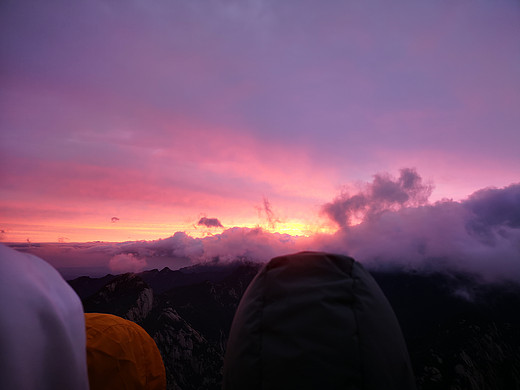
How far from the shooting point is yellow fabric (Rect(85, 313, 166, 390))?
487 cm

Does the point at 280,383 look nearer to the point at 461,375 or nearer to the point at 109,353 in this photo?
the point at 109,353

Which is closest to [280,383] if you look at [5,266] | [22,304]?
[22,304]

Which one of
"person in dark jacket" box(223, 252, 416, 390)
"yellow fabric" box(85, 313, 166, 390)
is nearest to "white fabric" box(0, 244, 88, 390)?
"person in dark jacket" box(223, 252, 416, 390)

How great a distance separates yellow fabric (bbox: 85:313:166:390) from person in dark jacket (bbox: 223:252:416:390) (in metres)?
2.72

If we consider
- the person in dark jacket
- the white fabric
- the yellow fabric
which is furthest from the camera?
the yellow fabric

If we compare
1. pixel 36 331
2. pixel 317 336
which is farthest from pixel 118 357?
pixel 317 336

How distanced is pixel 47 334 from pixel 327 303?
7.86ft

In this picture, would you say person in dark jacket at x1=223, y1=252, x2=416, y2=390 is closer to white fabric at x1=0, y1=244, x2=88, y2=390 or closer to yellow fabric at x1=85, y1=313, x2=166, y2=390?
white fabric at x1=0, y1=244, x2=88, y2=390

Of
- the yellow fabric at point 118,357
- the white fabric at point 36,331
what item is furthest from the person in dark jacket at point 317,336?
the yellow fabric at point 118,357

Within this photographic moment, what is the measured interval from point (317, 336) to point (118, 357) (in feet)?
12.9

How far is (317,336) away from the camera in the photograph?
9.55 feet

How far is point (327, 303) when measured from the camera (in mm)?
3051

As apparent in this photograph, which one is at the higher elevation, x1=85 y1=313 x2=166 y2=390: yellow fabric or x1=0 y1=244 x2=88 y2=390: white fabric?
x1=0 y1=244 x2=88 y2=390: white fabric

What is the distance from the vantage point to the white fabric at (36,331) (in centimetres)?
226
